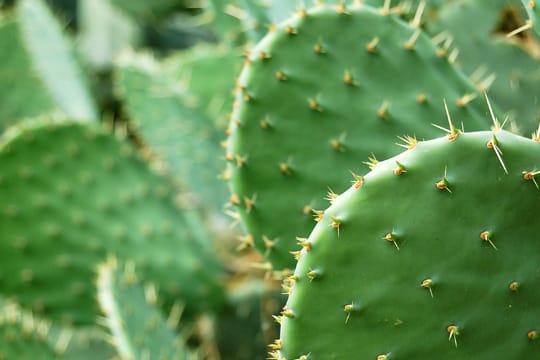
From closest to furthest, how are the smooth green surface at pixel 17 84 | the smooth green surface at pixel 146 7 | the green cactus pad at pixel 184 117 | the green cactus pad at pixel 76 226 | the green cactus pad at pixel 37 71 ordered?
the green cactus pad at pixel 76 226, the green cactus pad at pixel 184 117, the green cactus pad at pixel 37 71, the smooth green surface at pixel 17 84, the smooth green surface at pixel 146 7

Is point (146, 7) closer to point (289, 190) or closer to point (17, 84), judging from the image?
point (17, 84)

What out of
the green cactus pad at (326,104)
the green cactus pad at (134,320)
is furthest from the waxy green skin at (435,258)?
the green cactus pad at (134,320)

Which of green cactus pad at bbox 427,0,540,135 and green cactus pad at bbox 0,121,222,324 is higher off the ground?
green cactus pad at bbox 427,0,540,135

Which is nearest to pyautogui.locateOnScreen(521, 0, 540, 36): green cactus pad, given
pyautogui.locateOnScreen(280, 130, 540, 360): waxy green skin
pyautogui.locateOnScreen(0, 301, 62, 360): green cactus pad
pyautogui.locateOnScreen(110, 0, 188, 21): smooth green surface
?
pyautogui.locateOnScreen(280, 130, 540, 360): waxy green skin

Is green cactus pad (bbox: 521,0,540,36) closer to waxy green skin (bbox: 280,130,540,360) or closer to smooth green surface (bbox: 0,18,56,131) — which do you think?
waxy green skin (bbox: 280,130,540,360)

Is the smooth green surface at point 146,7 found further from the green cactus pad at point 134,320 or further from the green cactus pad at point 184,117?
the green cactus pad at point 134,320
